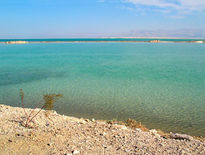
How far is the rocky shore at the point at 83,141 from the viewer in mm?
6031

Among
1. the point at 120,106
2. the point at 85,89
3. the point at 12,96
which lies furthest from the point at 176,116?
→ the point at 12,96

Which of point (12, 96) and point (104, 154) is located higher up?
point (104, 154)

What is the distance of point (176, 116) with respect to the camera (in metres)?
11.4

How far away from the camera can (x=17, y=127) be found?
753cm

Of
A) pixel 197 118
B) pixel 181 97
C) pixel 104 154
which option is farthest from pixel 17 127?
pixel 181 97

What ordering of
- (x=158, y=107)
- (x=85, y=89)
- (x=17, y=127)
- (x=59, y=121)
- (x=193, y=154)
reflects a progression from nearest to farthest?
(x=193, y=154)
(x=17, y=127)
(x=59, y=121)
(x=158, y=107)
(x=85, y=89)

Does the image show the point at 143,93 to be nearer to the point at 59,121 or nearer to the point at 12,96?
the point at 59,121

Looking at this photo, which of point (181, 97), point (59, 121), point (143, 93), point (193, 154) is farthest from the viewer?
point (143, 93)

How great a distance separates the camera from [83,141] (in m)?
6.63

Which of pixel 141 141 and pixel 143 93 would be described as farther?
pixel 143 93

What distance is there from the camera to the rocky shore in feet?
19.8

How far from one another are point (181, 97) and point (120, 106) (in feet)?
15.9

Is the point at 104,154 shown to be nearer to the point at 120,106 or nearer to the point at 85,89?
the point at 120,106

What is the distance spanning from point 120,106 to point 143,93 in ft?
11.3
